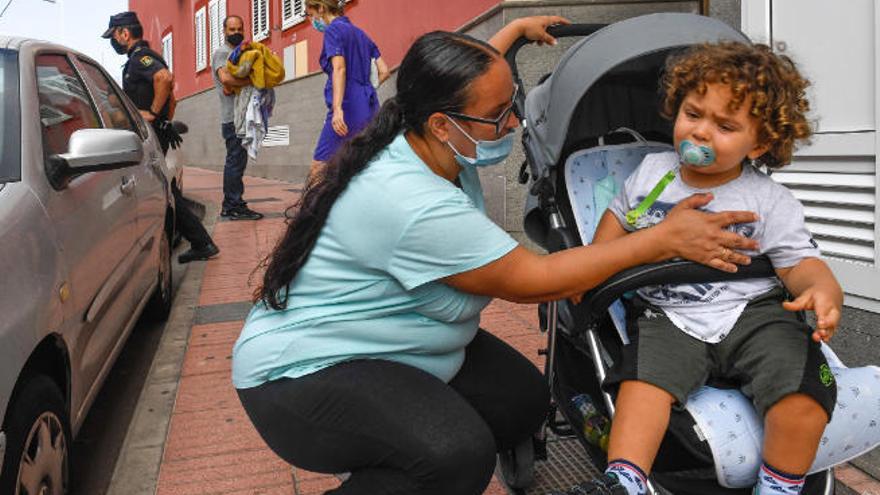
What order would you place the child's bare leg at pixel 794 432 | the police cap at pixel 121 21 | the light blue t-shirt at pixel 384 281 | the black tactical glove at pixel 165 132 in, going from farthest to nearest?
the police cap at pixel 121 21 → the black tactical glove at pixel 165 132 → the light blue t-shirt at pixel 384 281 → the child's bare leg at pixel 794 432

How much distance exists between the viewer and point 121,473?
3.37 metres

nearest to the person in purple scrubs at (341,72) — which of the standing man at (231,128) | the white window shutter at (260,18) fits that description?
the standing man at (231,128)

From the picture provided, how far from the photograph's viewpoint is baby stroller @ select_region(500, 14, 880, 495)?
7.04 ft

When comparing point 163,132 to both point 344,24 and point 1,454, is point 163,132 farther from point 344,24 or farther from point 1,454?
point 1,454

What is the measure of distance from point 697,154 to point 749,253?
0.31 m

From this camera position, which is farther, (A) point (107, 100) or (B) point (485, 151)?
(A) point (107, 100)

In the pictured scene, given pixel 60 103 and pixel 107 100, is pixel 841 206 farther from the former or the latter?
pixel 107 100

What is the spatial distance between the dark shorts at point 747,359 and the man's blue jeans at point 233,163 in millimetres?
7061

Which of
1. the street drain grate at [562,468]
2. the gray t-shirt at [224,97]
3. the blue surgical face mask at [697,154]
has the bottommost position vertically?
the street drain grate at [562,468]

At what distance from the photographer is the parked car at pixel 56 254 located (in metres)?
2.50

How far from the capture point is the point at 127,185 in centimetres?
430

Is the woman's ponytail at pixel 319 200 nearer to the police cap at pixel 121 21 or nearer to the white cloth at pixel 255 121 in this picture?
the police cap at pixel 121 21

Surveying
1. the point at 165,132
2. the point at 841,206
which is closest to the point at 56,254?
the point at 841,206

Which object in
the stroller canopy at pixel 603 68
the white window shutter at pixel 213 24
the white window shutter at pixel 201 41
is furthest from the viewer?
the white window shutter at pixel 201 41
